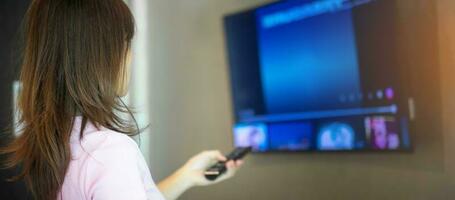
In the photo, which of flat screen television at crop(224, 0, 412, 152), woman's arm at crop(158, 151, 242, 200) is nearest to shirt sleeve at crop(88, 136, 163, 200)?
woman's arm at crop(158, 151, 242, 200)

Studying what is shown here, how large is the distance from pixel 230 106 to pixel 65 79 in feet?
2.33

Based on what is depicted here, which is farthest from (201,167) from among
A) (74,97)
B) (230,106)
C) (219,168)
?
(74,97)

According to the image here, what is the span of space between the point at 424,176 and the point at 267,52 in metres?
0.49

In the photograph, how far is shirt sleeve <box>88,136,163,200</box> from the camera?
601mm

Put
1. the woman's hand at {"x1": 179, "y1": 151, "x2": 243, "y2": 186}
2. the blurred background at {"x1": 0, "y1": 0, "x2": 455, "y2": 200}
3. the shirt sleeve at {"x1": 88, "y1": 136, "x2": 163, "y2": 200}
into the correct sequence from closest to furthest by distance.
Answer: the shirt sleeve at {"x1": 88, "y1": 136, "x2": 163, "y2": 200} → the blurred background at {"x1": 0, "y1": 0, "x2": 455, "y2": 200} → the woman's hand at {"x1": 179, "y1": 151, "x2": 243, "y2": 186}

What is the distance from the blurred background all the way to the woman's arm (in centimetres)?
16

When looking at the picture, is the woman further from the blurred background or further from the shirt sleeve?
the blurred background

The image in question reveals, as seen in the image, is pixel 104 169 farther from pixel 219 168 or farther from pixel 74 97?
pixel 219 168

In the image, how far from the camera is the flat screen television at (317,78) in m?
1.00

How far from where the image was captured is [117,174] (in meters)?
0.61

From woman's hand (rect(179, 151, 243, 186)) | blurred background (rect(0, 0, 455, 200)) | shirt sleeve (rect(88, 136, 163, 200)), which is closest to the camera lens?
shirt sleeve (rect(88, 136, 163, 200))

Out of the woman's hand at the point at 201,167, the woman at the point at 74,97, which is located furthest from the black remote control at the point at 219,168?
the woman at the point at 74,97

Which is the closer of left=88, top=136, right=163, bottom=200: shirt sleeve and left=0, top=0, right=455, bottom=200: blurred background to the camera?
left=88, top=136, right=163, bottom=200: shirt sleeve

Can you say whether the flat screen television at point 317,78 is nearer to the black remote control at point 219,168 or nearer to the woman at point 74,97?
the black remote control at point 219,168
